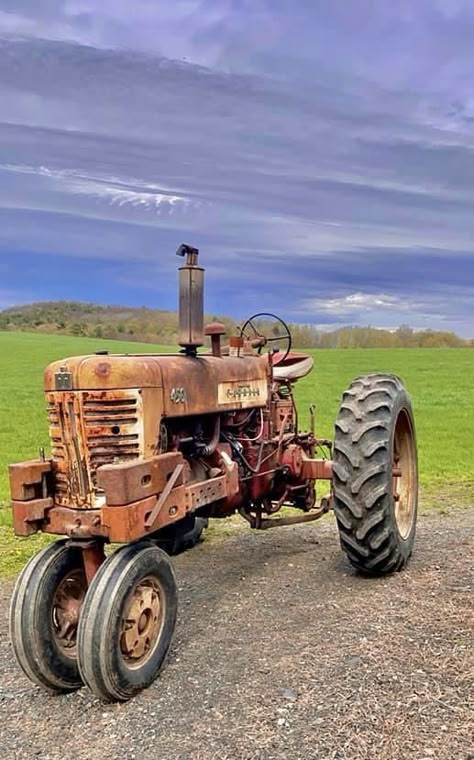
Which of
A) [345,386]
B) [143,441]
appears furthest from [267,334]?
[345,386]

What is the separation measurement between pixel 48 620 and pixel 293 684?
1421 mm

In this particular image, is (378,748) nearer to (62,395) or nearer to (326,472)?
(62,395)

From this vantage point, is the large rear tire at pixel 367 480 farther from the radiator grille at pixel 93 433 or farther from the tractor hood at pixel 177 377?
the radiator grille at pixel 93 433

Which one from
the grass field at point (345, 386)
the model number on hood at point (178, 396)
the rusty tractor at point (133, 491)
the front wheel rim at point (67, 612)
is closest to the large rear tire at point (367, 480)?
the rusty tractor at point (133, 491)

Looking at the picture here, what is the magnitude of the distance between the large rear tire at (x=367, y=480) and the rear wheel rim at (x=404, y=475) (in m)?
0.68

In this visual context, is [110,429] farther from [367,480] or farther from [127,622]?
[367,480]

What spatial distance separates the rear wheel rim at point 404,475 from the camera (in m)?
6.53

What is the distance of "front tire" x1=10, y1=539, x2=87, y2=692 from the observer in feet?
13.3

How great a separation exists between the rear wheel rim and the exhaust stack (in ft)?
8.07

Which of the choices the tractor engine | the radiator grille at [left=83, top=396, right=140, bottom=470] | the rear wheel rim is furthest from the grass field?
the radiator grille at [left=83, top=396, right=140, bottom=470]

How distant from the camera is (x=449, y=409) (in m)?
23.4

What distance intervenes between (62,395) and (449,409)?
2071 centimetres

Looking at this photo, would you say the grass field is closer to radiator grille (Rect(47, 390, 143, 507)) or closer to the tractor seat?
the tractor seat

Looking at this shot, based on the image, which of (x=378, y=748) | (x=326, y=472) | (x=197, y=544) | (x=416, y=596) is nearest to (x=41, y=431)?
(x=197, y=544)
